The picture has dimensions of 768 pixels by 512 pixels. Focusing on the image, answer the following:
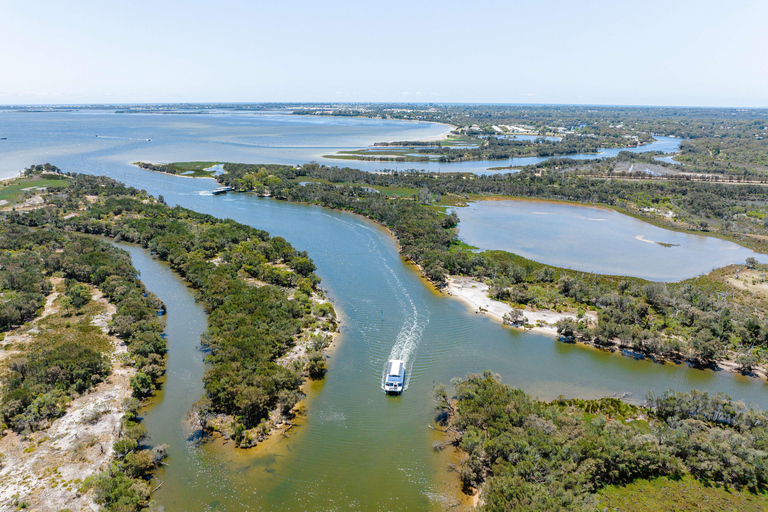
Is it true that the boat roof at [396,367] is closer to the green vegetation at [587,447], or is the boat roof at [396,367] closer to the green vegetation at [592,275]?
the green vegetation at [587,447]

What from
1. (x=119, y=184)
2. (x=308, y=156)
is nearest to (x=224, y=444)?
(x=119, y=184)

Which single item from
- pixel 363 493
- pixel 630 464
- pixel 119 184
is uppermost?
pixel 119 184

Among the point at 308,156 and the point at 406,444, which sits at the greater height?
the point at 308,156

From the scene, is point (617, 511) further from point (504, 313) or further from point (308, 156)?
point (308, 156)

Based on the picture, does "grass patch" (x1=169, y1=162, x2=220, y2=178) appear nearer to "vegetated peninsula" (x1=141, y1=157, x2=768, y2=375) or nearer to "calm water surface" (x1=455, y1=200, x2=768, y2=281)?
"vegetated peninsula" (x1=141, y1=157, x2=768, y2=375)

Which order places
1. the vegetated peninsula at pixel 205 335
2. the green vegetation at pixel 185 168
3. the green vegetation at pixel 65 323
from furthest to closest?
1. the green vegetation at pixel 185 168
2. the green vegetation at pixel 65 323
3. the vegetated peninsula at pixel 205 335

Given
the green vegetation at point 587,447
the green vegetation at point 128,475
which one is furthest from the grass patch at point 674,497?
the green vegetation at point 128,475

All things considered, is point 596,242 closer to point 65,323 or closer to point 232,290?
point 232,290
